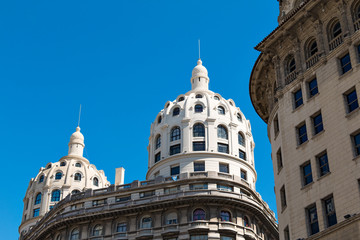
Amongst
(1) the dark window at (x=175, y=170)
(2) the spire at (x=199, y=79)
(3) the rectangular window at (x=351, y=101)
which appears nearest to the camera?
(3) the rectangular window at (x=351, y=101)

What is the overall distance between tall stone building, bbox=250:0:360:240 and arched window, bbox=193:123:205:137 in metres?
38.9

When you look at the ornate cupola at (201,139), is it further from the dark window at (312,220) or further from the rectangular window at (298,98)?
the dark window at (312,220)

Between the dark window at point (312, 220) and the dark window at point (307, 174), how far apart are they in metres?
2.16

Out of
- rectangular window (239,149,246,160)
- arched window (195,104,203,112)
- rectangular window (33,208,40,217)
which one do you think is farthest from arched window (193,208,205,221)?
rectangular window (33,208,40,217)

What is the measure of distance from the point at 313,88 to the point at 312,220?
10558mm

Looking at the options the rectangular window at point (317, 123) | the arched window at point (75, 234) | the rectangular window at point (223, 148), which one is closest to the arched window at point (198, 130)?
the rectangular window at point (223, 148)

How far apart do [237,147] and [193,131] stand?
7191mm

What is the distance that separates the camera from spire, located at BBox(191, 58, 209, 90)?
10438 centimetres

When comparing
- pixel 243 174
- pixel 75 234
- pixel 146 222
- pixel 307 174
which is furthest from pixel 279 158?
pixel 75 234

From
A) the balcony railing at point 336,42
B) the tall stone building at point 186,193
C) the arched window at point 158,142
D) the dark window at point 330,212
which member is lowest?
the dark window at point 330,212

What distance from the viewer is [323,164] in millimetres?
42844

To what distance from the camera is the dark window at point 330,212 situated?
40.1 m

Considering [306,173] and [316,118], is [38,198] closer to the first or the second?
[306,173]

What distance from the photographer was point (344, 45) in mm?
44781
